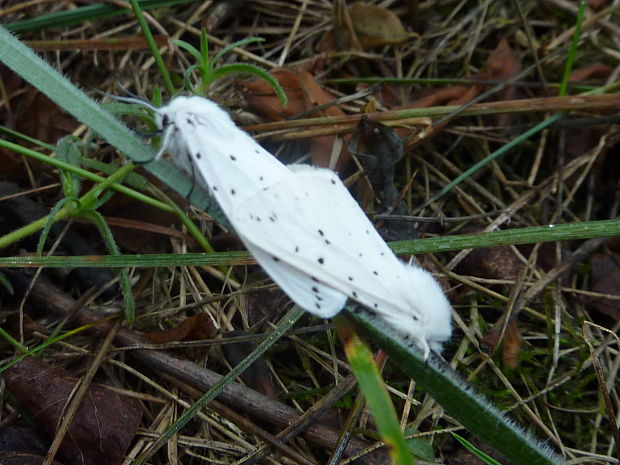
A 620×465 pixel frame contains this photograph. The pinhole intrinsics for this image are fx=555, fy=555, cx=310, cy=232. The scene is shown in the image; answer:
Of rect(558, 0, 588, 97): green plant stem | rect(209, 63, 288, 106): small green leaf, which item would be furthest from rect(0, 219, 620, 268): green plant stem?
rect(558, 0, 588, 97): green plant stem

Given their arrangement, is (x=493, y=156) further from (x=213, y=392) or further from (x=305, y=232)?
(x=213, y=392)

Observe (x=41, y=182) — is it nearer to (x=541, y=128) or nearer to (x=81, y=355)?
(x=81, y=355)

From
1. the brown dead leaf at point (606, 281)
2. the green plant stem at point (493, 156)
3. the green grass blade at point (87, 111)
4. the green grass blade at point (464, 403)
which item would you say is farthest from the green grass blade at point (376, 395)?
the brown dead leaf at point (606, 281)

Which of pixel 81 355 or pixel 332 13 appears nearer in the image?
pixel 81 355

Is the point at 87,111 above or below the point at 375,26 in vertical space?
above

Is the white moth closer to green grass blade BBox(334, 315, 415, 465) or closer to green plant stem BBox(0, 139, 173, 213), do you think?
green grass blade BBox(334, 315, 415, 465)

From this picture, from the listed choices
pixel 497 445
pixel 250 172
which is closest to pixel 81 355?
pixel 250 172

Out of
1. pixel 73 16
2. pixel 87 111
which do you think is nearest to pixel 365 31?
pixel 73 16
